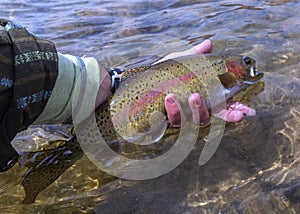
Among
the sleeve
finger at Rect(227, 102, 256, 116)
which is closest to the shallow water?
finger at Rect(227, 102, 256, 116)

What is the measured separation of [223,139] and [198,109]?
1.06 ft

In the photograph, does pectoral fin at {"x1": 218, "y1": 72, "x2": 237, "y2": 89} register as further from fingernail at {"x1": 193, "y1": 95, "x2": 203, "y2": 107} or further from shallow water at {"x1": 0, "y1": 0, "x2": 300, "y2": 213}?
fingernail at {"x1": 193, "y1": 95, "x2": 203, "y2": 107}

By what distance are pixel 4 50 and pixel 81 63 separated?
0.64m

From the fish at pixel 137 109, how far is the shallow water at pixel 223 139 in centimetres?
12

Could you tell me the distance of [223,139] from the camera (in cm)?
300

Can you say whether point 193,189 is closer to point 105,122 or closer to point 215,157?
point 215,157

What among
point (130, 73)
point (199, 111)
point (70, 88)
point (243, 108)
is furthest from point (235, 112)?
point (70, 88)

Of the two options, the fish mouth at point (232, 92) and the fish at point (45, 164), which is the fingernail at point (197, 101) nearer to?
the fish mouth at point (232, 92)

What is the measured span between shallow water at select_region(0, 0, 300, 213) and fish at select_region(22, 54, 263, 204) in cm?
12

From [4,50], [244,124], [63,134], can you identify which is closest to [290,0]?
[244,124]

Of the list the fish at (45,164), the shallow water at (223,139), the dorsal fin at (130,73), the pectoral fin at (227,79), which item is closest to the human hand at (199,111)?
the shallow water at (223,139)

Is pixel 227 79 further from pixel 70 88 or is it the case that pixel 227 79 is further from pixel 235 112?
pixel 70 88

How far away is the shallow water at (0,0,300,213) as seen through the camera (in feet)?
7.97

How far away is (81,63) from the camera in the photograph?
8.59 feet
